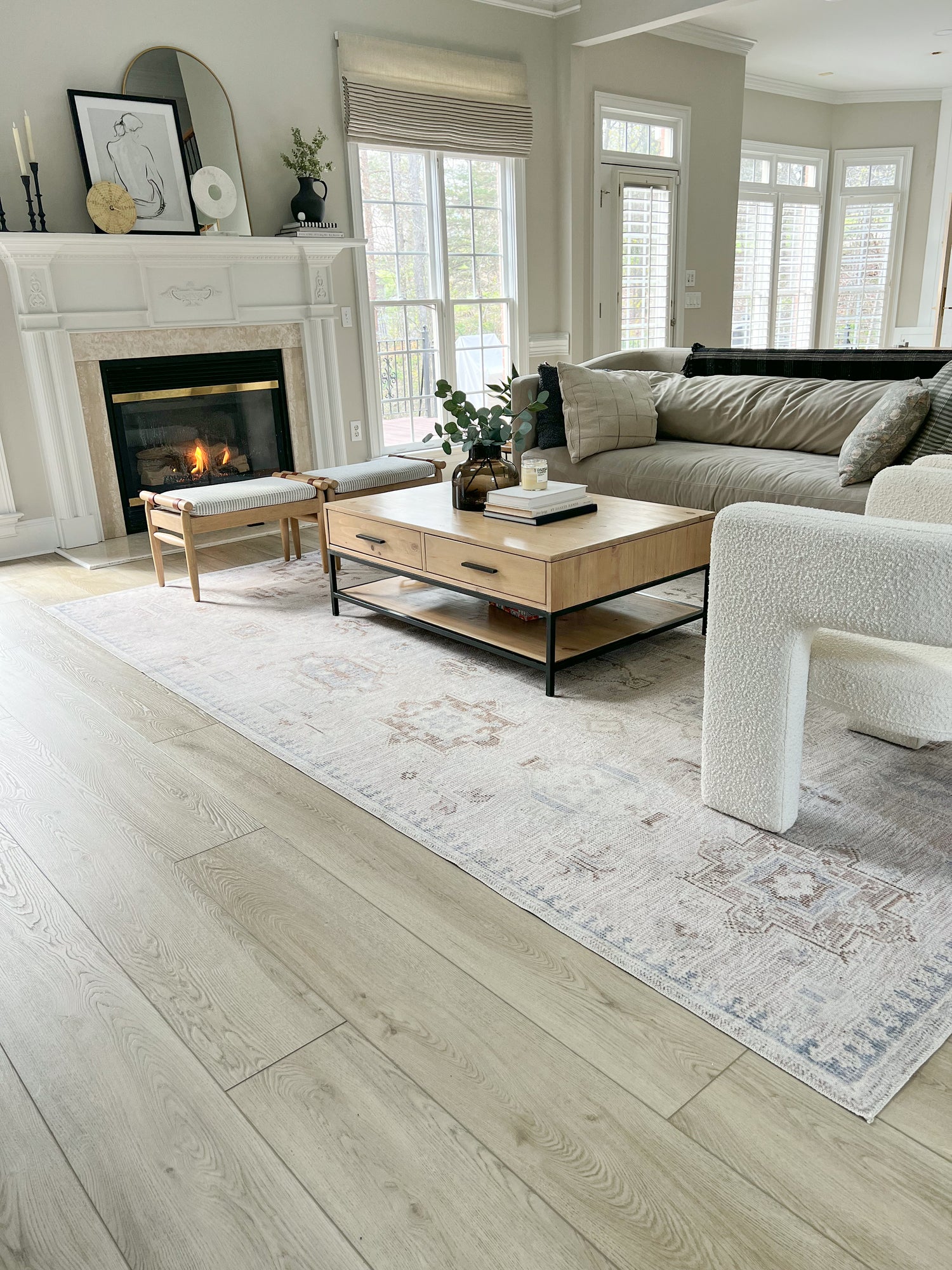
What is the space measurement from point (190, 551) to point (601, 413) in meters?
1.84

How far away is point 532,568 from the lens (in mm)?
2523

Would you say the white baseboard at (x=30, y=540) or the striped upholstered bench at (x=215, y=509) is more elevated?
the striped upholstered bench at (x=215, y=509)

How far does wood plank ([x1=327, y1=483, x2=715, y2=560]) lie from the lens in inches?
102

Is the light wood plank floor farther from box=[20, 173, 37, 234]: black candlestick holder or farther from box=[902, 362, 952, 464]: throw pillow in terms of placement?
box=[20, 173, 37, 234]: black candlestick holder

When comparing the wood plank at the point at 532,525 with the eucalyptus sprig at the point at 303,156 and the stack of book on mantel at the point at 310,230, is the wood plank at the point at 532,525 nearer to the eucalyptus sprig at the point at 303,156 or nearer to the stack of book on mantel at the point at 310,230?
the stack of book on mantel at the point at 310,230

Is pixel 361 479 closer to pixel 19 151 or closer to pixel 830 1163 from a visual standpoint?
pixel 19 151

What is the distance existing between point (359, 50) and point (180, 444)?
2.42m

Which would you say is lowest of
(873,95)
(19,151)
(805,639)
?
(805,639)

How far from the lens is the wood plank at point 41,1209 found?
1089mm

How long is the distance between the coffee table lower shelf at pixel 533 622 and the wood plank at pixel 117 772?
3.13 feet

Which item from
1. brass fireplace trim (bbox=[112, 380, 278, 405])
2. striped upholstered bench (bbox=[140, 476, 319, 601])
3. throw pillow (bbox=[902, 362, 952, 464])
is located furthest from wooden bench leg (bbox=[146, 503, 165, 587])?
throw pillow (bbox=[902, 362, 952, 464])

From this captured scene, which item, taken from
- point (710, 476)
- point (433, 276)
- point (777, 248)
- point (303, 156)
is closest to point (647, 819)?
point (710, 476)

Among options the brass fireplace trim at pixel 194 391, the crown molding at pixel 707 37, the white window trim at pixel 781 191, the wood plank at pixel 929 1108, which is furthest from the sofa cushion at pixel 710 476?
the white window trim at pixel 781 191

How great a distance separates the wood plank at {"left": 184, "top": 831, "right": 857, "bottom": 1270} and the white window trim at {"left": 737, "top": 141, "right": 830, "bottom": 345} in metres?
7.72
